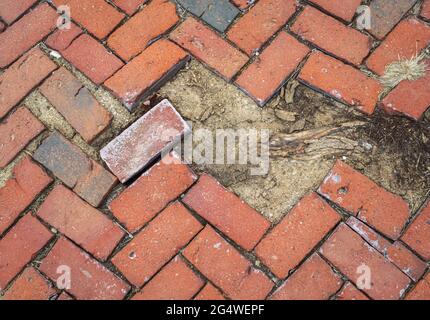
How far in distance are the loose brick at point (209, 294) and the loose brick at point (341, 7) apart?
138cm

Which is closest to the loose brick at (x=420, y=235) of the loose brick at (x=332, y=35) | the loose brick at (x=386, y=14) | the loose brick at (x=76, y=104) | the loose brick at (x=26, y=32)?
the loose brick at (x=332, y=35)

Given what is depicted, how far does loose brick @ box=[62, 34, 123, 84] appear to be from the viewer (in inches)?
79.5

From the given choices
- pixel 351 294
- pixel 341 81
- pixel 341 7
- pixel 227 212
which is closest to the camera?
pixel 351 294

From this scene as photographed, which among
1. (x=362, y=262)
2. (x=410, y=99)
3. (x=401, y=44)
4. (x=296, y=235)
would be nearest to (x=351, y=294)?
(x=362, y=262)

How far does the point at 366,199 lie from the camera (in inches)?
71.0

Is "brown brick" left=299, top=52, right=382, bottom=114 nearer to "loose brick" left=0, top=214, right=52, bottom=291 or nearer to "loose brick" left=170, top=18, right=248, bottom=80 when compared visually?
"loose brick" left=170, top=18, right=248, bottom=80

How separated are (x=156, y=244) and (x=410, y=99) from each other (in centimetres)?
128

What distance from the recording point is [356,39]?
2.01 m

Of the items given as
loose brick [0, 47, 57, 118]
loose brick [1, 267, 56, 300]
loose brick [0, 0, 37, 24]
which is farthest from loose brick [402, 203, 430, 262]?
loose brick [0, 0, 37, 24]

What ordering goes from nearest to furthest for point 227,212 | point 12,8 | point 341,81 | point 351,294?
point 351,294
point 227,212
point 341,81
point 12,8

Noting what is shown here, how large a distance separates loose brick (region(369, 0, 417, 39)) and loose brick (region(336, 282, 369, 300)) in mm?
1150

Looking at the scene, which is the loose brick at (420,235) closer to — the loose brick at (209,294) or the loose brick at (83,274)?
the loose brick at (209,294)

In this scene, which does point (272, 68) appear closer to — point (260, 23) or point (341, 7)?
point (260, 23)

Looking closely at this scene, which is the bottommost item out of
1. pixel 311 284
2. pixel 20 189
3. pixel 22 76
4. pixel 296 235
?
pixel 311 284
